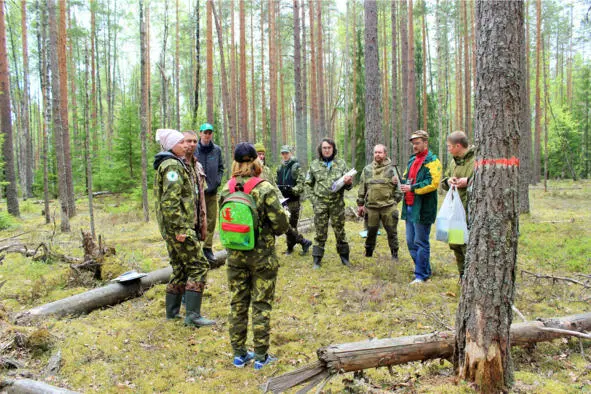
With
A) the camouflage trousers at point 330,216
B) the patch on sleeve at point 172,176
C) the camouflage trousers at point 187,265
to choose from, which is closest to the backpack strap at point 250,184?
the patch on sleeve at point 172,176

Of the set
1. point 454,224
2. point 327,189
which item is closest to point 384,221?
point 327,189

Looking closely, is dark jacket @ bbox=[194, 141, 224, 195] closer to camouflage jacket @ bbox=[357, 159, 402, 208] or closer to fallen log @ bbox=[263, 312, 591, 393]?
camouflage jacket @ bbox=[357, 159, 402, 208]

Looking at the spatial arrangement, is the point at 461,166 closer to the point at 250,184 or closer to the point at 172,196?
the point at 250,184

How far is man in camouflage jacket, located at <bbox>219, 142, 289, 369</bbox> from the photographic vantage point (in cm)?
344

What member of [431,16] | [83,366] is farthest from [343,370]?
[431,16]

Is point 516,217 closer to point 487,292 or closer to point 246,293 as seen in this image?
point 487,292

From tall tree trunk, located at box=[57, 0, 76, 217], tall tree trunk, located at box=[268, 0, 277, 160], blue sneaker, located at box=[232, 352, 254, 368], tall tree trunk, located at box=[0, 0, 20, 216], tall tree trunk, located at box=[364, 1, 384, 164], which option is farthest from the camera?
tall tree trunk, located at box=[268, 0, 277, 160]

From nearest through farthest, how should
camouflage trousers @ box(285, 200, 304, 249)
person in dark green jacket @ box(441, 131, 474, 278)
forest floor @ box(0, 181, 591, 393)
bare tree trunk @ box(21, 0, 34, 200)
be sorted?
forest floor @ box(0, 181, 591, 393), person in dark green jacket @ box(441, 131, 474, 278), camouflage trousers @ box(285, 200, 304, 249), bare tree trunk @ box(21, 0, 34, 200)

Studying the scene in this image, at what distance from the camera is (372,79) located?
29.6ft

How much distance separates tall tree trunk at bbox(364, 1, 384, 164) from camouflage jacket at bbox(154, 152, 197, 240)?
5.60m

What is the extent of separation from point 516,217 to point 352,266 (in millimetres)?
4303

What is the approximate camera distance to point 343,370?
9.16 feet

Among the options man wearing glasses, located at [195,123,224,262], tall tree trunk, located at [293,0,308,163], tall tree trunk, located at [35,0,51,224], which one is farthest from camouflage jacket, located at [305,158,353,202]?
tall tree trunk, located at [35,0,51,224]

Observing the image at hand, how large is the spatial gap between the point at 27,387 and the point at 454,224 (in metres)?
4.26
